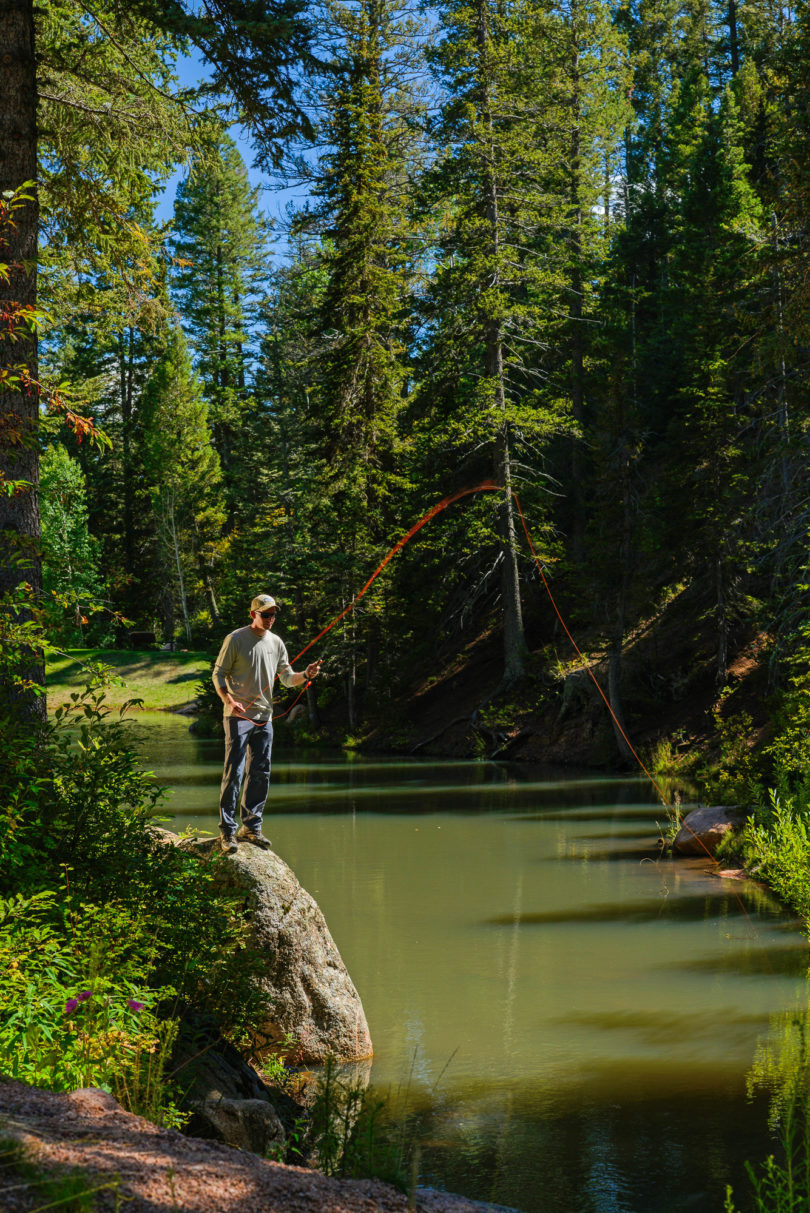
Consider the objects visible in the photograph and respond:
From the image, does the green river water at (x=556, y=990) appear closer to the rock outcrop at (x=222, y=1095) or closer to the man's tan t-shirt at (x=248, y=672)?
the rock outcrop at (x=222, y=1095)

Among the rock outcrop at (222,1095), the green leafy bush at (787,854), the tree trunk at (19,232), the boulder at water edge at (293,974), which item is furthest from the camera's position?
the green leafy bush at (787,854)

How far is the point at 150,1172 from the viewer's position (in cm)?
340

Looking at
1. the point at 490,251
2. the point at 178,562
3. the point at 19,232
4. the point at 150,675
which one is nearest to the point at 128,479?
the point at 178,562

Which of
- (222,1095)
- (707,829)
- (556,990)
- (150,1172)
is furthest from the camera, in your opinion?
(707,829)

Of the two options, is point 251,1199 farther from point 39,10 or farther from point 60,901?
point 39,10

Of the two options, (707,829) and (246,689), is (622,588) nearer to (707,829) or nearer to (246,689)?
(707,829)

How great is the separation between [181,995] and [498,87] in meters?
27.4

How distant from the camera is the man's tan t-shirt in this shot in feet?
28.1

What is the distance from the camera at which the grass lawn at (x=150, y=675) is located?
150 ft

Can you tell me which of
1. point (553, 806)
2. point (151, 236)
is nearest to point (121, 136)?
point (151, 236)

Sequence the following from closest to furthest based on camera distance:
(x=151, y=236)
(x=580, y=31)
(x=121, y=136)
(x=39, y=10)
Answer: (x=39, y=10) → (x=121, y=136) → (x=151, y=236) → (x=580, y=31)

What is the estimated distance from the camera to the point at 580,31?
34.6 meters

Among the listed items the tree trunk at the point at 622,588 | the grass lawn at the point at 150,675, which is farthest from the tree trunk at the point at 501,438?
the grass lawn at the point at 150,675

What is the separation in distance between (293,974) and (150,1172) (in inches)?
182
